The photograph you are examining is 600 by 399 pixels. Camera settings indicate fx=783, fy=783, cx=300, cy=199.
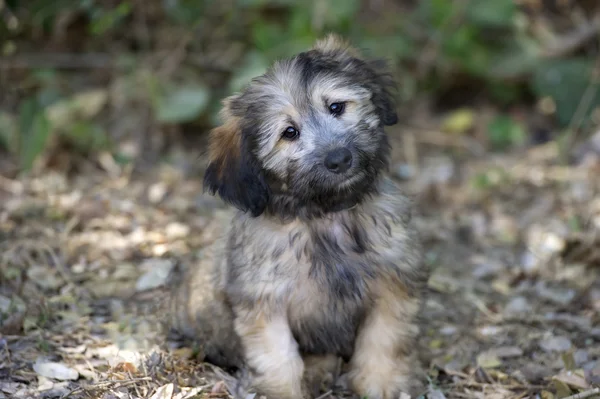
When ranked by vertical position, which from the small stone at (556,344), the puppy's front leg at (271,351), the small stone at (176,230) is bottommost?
the small stone at (556,344)

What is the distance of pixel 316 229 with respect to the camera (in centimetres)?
392

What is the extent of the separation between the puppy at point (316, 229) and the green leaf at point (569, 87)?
3.65 meters

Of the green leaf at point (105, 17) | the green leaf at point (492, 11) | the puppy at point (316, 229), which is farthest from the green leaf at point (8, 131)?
the green leaf at point (492, 11)

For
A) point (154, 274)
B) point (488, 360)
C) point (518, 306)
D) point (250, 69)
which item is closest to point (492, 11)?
point (250, 69)

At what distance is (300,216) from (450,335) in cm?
149

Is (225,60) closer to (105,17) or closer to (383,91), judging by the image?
(105,17)

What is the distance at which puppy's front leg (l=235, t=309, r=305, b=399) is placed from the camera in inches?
152

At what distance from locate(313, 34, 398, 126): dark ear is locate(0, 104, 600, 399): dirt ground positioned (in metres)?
1.46

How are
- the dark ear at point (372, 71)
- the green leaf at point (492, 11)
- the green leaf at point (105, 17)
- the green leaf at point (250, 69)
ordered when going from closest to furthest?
the dark ear at point (372, 71), the green leaf at point (105, 17), the green leaf at point (250, 69), the green leaf at point (492, 11)

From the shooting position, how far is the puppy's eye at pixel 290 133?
3.76 m

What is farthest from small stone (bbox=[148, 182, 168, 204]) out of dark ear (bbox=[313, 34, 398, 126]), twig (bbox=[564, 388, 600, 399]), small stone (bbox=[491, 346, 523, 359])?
twig (bbox=[564, 388, 600, 399])

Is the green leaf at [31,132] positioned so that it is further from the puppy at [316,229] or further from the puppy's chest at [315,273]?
the puppy's chest at [315,273]

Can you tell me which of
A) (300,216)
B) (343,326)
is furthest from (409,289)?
(300,216)

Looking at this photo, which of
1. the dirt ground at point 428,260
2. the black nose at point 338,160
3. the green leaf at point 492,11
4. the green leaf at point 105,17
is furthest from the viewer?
the green leaf at point 492,11
